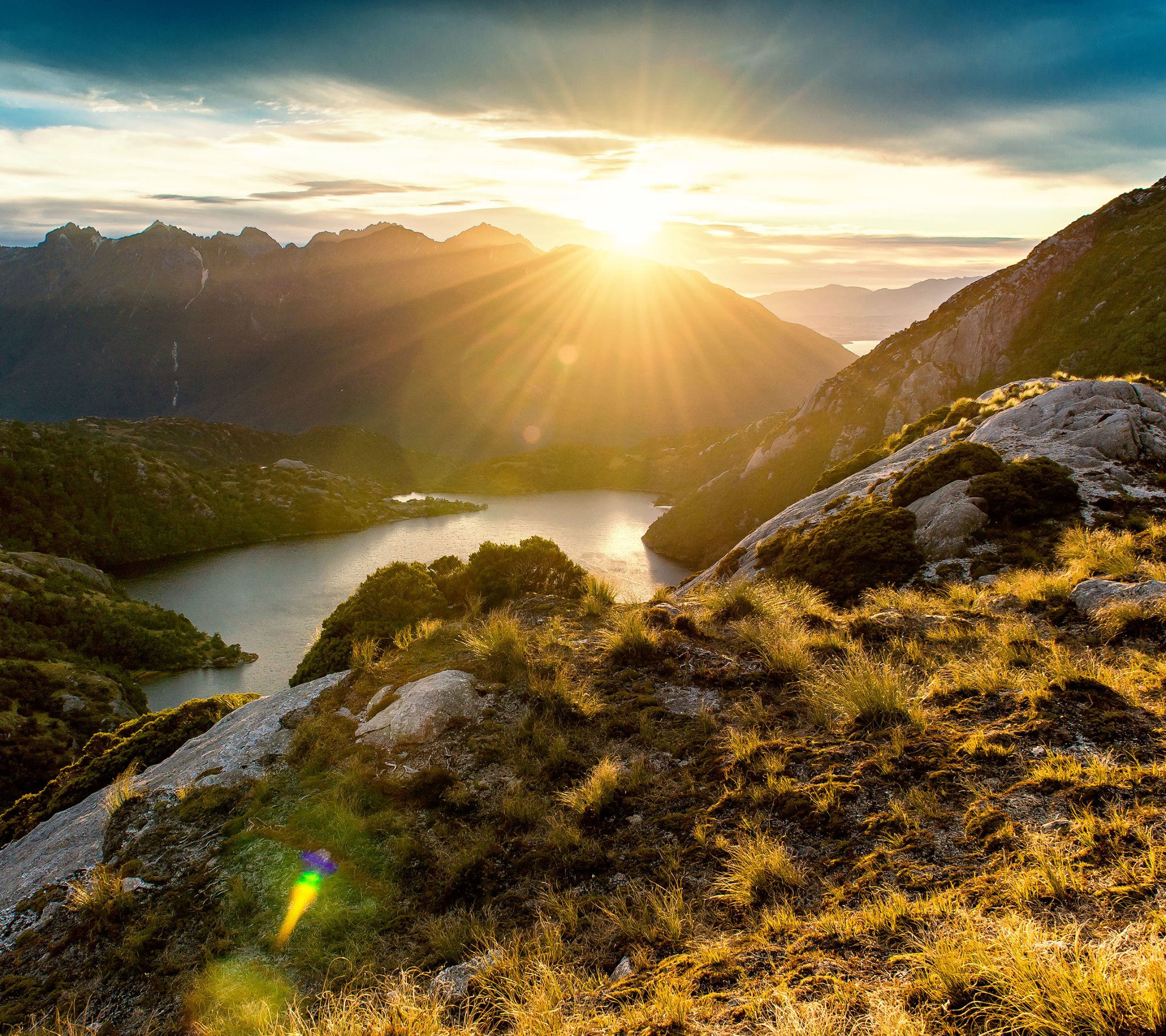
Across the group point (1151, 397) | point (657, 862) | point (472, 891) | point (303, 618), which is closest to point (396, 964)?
point (472, 891)

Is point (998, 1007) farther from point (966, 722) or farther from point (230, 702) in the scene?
point (230, 702)

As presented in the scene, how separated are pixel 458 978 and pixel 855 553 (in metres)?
15.4

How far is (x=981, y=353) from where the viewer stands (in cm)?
7988

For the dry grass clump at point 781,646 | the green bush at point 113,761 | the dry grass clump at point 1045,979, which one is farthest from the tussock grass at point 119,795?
the dry grass clump at point 1045,979

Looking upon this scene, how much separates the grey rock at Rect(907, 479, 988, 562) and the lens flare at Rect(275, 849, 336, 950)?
1574 cm

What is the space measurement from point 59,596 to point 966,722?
271ft

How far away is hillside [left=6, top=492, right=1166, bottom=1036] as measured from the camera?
4.21 m

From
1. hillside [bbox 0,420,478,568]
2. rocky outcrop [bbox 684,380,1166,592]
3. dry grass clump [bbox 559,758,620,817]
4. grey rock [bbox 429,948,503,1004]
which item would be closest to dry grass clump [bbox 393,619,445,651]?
dry grass clump [bbox 559,758,620,817]

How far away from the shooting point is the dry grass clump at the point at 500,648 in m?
11.0

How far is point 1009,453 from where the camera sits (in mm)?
19141

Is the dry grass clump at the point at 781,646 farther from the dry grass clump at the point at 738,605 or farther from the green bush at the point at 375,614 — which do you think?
the green bush at the point at 375,614

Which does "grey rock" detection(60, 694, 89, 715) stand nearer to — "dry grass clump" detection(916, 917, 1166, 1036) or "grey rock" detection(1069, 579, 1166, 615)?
"dry grass clump" detection(916, 917, 1166, 1036)

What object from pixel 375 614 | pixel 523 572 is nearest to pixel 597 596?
pixel 523 572

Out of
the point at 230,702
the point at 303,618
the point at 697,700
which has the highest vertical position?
the point at 697,700
